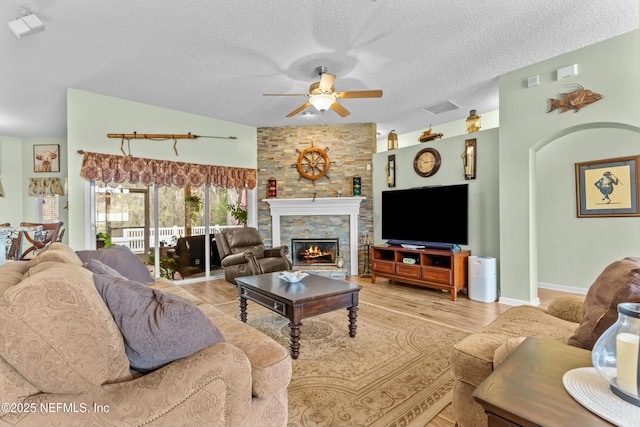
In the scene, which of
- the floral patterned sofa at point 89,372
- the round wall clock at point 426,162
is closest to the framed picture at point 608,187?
the round wall clock at point 426,162

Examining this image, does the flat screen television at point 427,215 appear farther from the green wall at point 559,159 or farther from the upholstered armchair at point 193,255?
the upholstered armchair at point 193,255

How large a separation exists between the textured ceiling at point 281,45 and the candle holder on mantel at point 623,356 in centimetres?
260

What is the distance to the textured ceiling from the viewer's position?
2.55 metres

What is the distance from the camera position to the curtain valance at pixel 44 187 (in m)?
6.66

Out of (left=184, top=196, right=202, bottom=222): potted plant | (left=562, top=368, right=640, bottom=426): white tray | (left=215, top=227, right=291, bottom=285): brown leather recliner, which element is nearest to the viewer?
(left=562, top=368, right=640, bottom=426): white tray

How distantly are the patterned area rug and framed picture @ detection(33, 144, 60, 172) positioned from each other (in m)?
6.72

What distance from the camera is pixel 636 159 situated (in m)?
3.65

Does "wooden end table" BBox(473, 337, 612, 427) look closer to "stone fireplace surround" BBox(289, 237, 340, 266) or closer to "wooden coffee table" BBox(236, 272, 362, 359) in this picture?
"wooden coffee table" BBox(236, 272, 362, 359)

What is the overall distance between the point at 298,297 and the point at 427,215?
2.85 meters

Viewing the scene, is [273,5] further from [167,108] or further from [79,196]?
[79,196]

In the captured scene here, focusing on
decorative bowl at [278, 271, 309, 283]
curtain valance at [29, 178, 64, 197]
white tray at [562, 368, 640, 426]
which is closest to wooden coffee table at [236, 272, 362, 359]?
decorative bowl at [278, 271, 309, 283]

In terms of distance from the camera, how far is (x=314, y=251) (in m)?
5.72

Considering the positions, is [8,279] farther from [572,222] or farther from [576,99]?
[572,222]

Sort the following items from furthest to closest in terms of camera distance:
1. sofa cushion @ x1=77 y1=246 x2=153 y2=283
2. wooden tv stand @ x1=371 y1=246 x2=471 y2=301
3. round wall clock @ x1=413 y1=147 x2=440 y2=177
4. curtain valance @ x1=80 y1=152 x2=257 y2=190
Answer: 1. round wall clock @ x1=413 y1=147 x2=440 y2=177
2. curtain valance @ x1=80 y1=152 x2=257 y2=190
3. wooden tv stand @ x1=371 y1=246 x2=471 y2=301
4. sofa cushion @ x1=77 y1=246 x2=153 y2=283
